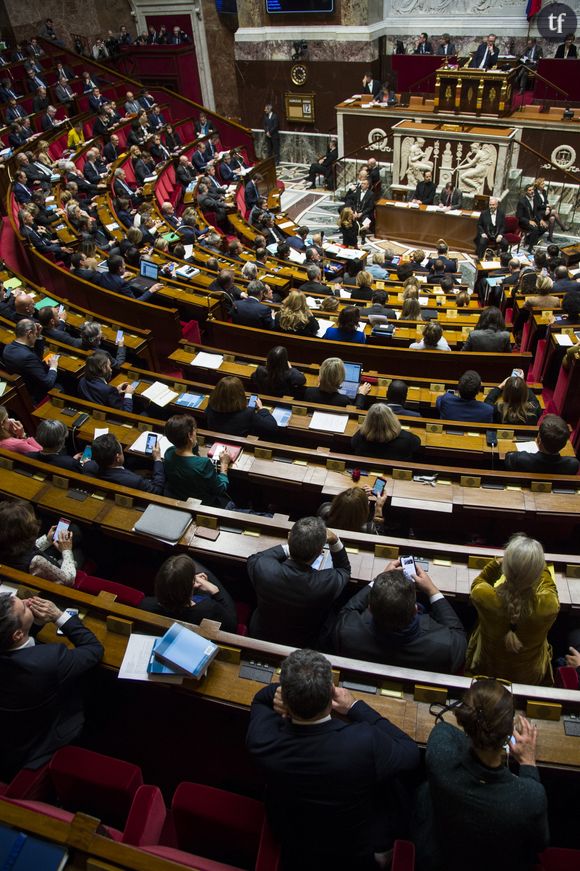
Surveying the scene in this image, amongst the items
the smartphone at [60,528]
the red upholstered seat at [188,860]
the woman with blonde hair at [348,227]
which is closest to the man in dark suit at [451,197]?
the woman with blonde hair at [348,227]

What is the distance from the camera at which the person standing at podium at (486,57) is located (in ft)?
39.9

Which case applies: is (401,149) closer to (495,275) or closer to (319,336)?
(495,275)

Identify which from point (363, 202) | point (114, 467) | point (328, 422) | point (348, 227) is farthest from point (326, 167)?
point (114, 467)

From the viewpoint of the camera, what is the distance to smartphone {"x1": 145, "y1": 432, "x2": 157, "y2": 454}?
13.9 feet

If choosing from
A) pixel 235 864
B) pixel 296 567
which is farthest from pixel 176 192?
pixel 235 864

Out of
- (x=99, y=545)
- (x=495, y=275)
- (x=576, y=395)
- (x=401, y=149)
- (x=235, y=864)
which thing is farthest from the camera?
(x=401, y=149)

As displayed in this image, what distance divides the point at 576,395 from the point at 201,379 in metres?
3.44

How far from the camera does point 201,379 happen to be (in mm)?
5691

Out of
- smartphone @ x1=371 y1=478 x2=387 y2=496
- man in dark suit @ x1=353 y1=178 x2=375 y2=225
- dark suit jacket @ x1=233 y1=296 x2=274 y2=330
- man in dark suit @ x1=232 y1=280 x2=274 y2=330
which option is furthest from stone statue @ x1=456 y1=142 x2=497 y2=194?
smartphone @ x1=371 y1=478 x2=387 y2=496

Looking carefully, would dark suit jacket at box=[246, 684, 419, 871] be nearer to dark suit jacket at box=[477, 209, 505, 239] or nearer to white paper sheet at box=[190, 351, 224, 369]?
white paper sheet at box=[190, 351, 224, 369]

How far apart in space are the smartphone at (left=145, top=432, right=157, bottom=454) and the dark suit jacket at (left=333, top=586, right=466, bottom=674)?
206 centimetres

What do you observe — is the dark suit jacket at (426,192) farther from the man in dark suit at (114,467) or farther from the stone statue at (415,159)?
the man in dark suit at (114,467)

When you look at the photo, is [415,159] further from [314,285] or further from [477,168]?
[314,285]

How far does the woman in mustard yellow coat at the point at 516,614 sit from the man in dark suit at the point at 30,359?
13.5 feet
